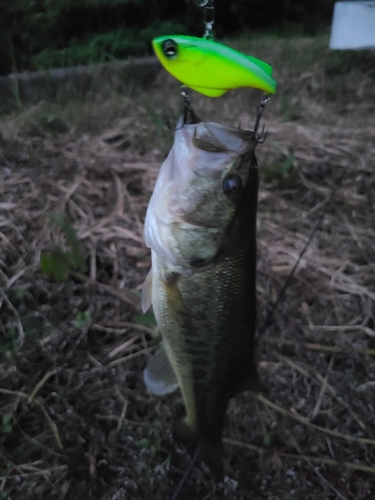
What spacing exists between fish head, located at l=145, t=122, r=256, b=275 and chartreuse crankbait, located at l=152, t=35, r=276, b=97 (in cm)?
13

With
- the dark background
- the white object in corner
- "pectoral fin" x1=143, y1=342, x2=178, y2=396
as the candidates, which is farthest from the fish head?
the white object in corner

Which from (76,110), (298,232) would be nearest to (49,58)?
(76,110)

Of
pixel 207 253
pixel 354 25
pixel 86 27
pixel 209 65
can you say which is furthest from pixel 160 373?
pixel 86 27

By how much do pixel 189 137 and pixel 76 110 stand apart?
2.49 m

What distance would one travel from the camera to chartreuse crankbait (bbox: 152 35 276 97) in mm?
668

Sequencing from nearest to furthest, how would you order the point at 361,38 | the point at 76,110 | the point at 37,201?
the point at 37,201
the point at 76,110
the point at 361,38

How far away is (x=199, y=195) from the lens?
88 cm

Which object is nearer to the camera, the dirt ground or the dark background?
the dirt ground

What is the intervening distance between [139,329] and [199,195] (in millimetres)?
1033

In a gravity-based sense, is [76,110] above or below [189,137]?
below

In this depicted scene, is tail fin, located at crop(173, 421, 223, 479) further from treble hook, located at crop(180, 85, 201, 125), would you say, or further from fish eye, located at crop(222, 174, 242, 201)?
treble hook, located at crop(180, 85, 201, 125)

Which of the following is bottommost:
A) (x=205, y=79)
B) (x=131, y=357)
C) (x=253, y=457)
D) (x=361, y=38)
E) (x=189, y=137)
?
(x=253, y=457)

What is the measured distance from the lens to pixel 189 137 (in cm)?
83

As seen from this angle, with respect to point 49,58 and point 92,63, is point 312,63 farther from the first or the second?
point 49,58
